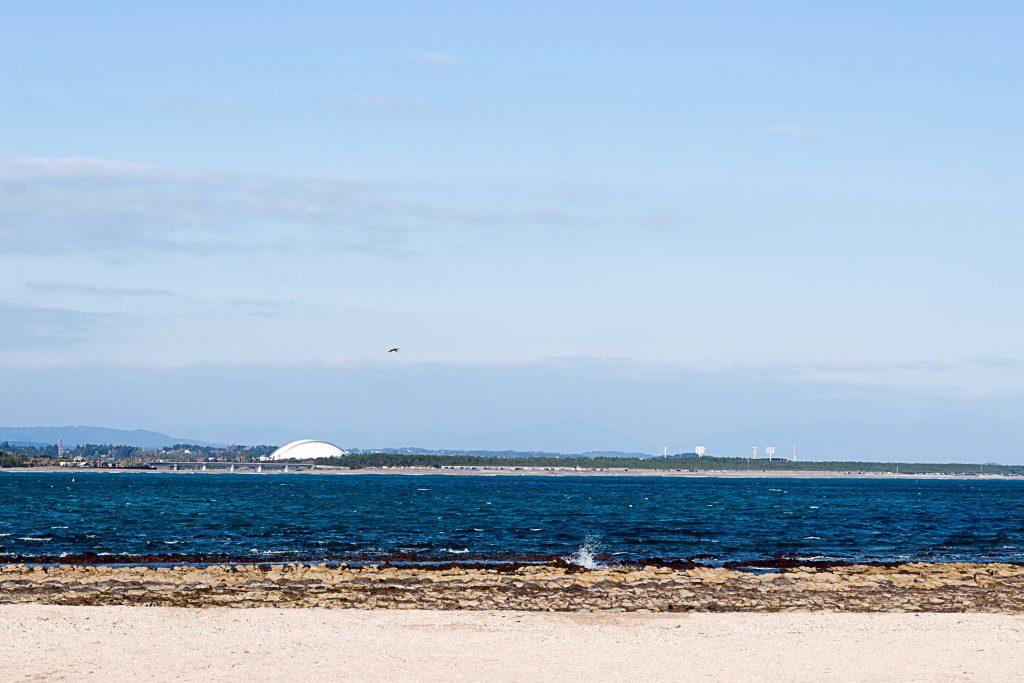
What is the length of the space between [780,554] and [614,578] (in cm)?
1606

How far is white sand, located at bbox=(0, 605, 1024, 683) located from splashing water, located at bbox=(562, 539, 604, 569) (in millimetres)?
15193

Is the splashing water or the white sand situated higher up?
the white sand

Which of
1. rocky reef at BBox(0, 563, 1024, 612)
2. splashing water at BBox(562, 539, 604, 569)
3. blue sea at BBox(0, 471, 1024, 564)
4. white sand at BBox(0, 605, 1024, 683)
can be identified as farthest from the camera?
blue sea at BBox(0, 471, 1024, 564)

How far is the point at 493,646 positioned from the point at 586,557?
79.4 ft

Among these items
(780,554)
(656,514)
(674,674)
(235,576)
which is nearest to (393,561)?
(235,576)

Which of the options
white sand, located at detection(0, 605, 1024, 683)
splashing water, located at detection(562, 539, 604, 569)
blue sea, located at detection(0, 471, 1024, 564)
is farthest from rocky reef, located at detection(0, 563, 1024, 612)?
blue sea, located at detection(0, 471, 1024, 564)

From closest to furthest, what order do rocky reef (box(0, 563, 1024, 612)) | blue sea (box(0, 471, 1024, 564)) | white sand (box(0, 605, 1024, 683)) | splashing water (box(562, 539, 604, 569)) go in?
1. white sand (box(0, 605, 1024, 683))
2. rocky reef (box(0, 563, 1024, 612))
3. splashing water (box(562, 539, 604, 569))
4. blue sea (box(0, 471, 1024, 564))

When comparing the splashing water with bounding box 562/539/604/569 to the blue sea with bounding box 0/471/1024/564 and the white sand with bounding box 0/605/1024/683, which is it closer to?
the blue sea with bounding box 0/471/1024/564

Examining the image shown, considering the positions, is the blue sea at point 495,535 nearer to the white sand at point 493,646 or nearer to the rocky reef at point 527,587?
the rocky reef at point 527,587

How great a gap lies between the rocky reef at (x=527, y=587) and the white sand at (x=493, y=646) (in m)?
2.18

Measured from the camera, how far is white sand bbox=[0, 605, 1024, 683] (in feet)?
76.6

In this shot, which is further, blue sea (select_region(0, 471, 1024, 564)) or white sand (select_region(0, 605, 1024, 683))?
blue sea (select_region(0, 471, 1024, 564))

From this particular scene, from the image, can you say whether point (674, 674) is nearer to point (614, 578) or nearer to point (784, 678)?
point (784, 678)

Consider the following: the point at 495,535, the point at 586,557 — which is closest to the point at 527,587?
the point at 586,557
